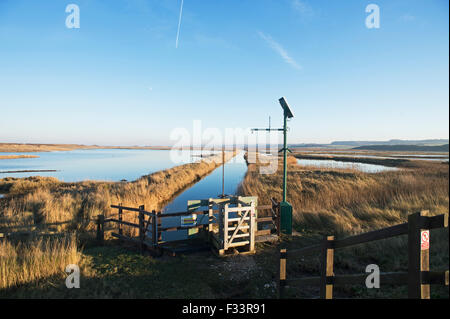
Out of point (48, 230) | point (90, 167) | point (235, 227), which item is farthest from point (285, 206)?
point (90, 167)

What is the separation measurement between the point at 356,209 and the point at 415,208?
2.90 meters

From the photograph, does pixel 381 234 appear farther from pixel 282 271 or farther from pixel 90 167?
pixel 90 167

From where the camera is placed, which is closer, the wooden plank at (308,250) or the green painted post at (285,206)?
the wooden plank at (308,250)

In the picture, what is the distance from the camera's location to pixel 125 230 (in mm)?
10016

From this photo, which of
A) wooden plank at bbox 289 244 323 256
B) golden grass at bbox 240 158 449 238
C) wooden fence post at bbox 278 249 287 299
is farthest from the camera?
golden grass at bbox 240 158 449 238

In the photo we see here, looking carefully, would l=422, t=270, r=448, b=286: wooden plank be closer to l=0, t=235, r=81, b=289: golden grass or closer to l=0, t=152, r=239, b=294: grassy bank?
l=0, t=152, r=239, b=294: grassy bank

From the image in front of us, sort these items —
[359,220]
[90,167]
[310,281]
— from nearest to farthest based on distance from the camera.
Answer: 1. [310,281]
2. [359,220]
3. [90,167]

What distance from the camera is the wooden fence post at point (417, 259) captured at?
2.51m

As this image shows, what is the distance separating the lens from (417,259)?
2.54 metres

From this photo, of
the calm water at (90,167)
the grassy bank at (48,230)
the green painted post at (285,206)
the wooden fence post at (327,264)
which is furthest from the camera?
the calm water at (90,167)

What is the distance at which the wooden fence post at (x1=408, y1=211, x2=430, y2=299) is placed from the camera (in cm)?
251

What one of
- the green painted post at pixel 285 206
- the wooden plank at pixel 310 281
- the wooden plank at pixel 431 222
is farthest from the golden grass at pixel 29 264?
the wooden plank at pixel 431 222

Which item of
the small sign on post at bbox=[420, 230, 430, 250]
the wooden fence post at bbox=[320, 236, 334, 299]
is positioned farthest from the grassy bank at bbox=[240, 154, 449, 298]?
the small sign on post at bbox=[420, 230, 430, 250]

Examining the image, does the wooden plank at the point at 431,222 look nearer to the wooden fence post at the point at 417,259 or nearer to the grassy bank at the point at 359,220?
the wooden fence post at the point at 417,259
